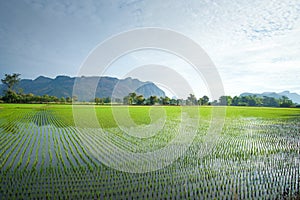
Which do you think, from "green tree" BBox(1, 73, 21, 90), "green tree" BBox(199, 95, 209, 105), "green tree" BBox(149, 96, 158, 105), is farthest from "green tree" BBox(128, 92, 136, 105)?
"green tree" BBox(1, 73, 21, 90)

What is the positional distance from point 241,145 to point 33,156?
815cm

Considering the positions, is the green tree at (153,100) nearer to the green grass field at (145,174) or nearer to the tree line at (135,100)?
the tree line at (135,100)

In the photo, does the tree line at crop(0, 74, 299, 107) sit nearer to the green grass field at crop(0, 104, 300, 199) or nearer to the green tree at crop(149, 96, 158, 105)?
the green tree at crop(149, 96, 158, 105)

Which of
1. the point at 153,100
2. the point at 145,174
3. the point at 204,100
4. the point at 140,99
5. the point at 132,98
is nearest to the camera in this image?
the point at 145,174

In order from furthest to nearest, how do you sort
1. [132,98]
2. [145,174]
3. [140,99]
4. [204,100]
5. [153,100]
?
[204,100] < [140,99] < [132,98] < [153,100] < [145,174]

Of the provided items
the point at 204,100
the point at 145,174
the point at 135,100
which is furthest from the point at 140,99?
the point at 145,174

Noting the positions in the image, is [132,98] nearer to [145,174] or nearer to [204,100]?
[204,100]

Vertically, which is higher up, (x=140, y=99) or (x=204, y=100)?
(x=204, y=100)

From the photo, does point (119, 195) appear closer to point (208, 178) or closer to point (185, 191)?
point (185, 191)

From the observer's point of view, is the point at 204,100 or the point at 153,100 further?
the point at 204,100

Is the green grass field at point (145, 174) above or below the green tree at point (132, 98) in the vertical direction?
below

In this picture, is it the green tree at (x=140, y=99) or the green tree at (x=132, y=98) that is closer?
the green tree at (x=132, y=98)

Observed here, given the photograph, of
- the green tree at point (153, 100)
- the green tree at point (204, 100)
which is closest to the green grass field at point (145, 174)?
the green tree at point (153, 100)

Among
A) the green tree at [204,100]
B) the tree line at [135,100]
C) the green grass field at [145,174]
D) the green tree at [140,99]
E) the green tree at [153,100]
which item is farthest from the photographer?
the green tree at [204,100]
